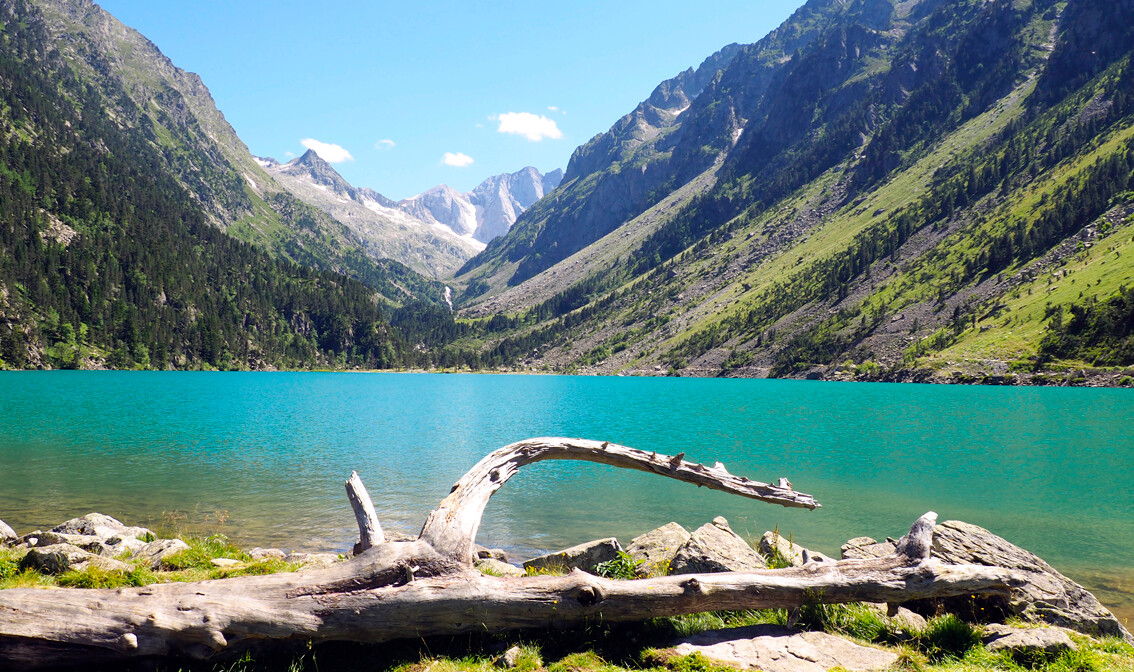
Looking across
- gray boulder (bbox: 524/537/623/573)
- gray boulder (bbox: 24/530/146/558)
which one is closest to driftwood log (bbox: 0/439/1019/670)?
gray boulder (bbox: 524/537/623/573)

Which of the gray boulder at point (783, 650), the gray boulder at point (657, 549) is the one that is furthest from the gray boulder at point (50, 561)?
the gray boulder at point (783, 650)

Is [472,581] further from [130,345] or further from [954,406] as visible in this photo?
[130,345]

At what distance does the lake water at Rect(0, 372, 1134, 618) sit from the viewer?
2425 centimetres

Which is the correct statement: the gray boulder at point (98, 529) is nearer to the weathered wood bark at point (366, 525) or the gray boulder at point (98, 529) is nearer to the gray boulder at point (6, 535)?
the gray boulder at point (6, 535)

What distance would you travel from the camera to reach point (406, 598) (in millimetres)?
8383

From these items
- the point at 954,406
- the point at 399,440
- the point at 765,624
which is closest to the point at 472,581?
the point at 765,624

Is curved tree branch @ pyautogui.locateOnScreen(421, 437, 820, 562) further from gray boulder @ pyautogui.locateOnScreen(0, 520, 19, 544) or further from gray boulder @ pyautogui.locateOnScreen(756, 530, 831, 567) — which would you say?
gray boulder @ pyautogui.locateOnScreen(0, 520, 19, 544)

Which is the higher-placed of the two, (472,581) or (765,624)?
(472,581)

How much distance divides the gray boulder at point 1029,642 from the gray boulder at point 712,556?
419 centimetres

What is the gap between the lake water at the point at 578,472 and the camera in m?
24.2

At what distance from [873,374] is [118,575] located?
6933 inches

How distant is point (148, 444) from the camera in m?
42.1

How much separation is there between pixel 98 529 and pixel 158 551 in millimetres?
4084

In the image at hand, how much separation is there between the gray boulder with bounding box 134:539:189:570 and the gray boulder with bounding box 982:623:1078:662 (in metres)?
17.4
